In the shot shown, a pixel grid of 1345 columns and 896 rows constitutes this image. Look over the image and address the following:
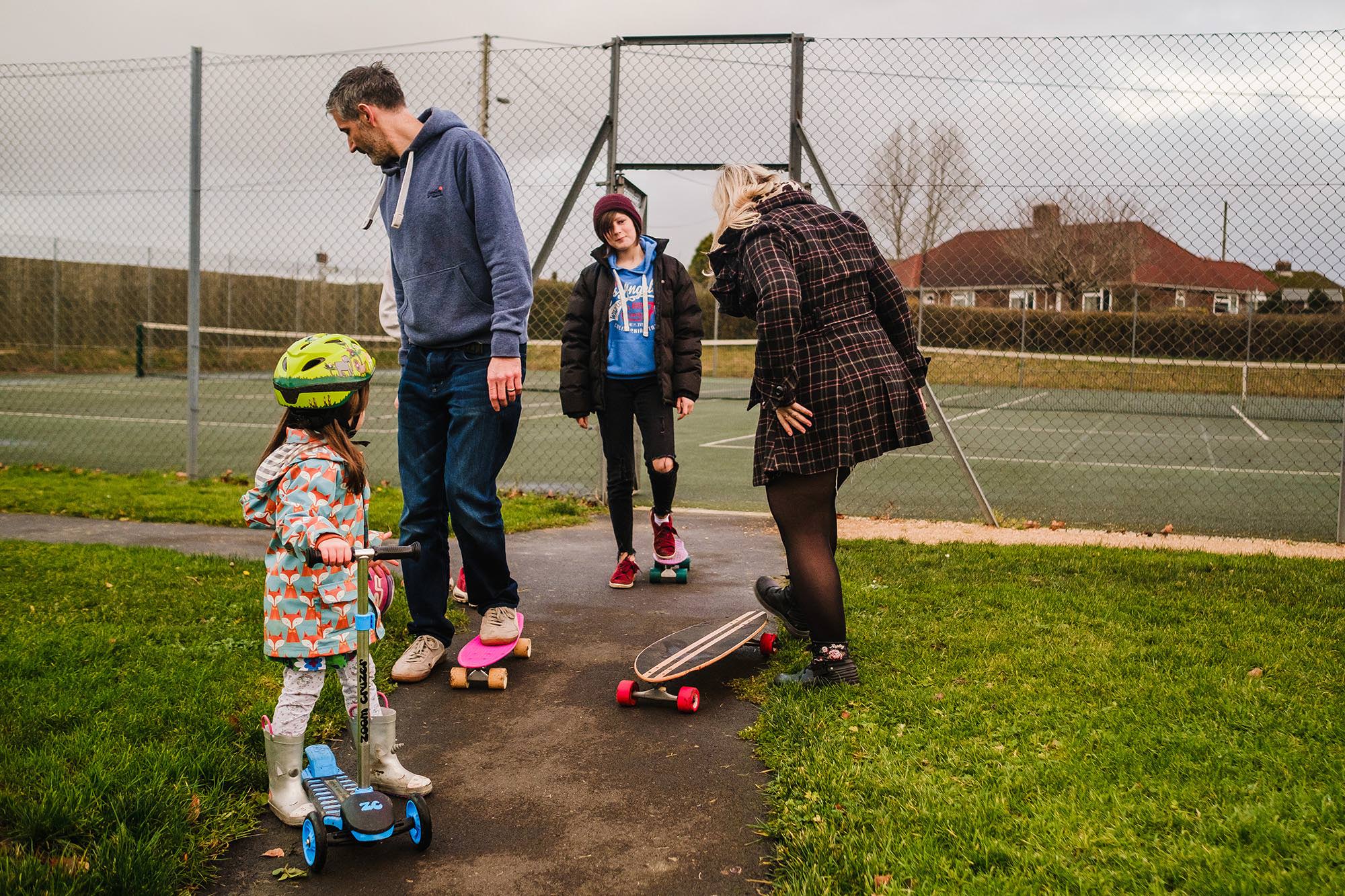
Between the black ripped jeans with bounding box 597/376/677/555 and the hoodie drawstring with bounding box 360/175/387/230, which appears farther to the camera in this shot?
the black ripped jeans with bounding box 597/376/677/555

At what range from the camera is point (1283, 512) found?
9.56 metres

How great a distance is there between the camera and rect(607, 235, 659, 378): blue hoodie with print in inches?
221

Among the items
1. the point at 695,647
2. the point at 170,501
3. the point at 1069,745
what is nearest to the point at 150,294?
the point at 170,501

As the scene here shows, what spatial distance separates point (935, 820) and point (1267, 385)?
2271 cm

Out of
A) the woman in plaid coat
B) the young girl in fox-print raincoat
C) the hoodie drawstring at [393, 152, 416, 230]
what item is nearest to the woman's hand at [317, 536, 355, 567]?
the young girl in fox-print raincoat

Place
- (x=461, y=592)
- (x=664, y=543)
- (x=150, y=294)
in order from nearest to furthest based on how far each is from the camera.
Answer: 1. (x=461, y=592)
2. (x=664, y=543)
3. (x=150, y=294)

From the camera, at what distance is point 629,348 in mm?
5633

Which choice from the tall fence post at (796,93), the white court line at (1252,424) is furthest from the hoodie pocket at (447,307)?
the white court line at (1252,424)

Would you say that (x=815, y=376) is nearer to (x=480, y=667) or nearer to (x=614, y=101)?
(x=480, y=667)

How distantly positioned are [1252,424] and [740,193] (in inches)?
791

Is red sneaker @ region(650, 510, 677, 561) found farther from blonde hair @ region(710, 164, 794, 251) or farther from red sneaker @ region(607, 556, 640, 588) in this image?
blonde hair @ region(710, 164, 794, 251)

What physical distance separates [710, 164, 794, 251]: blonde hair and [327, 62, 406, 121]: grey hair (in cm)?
129

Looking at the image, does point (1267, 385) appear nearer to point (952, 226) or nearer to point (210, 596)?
point (952, 226)

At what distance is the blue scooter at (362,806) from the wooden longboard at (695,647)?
4.14 feet
